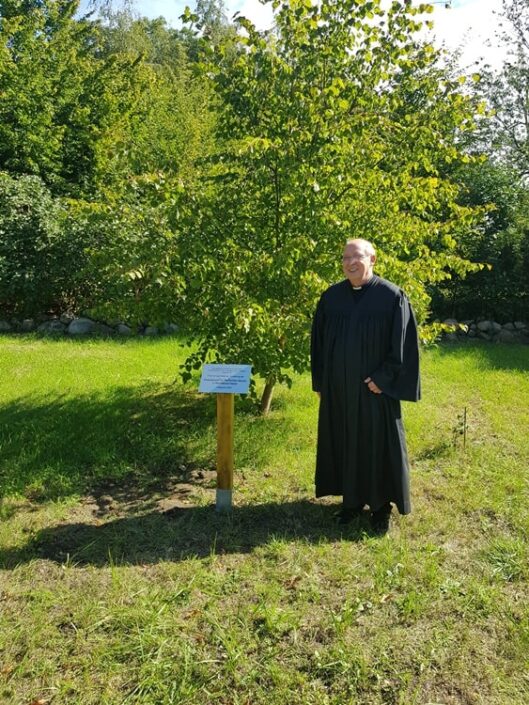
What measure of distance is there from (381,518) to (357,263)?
5.58ft

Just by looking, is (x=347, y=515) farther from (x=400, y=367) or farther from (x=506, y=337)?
(x=506, y=337)

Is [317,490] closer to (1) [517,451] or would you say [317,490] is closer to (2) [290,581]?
(2) [290,581]

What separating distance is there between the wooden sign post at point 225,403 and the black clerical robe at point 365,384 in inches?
20.4

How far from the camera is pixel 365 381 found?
135 inches

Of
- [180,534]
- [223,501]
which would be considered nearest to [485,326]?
[223,501]

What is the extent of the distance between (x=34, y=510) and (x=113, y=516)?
0.57 meters

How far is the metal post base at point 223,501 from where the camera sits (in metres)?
3.88

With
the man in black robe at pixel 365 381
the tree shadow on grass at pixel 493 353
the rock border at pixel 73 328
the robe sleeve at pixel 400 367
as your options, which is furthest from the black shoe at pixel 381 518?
the rock border at pixel 73 328

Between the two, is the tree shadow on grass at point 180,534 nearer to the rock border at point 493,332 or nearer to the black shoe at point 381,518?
the black shoe at point 381,518

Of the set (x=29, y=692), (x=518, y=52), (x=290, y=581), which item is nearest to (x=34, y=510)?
(x=29, y=692)

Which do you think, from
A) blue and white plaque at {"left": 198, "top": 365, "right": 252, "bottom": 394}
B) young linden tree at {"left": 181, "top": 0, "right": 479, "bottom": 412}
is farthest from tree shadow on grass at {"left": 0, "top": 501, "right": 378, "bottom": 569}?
young linden tree at {"left": 181, "top": 0, "right": 479, "bottom": 412}

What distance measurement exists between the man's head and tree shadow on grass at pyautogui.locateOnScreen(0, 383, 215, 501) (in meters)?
2.32

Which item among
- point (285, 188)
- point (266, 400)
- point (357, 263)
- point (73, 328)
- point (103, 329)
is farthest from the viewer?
point (103, 329)

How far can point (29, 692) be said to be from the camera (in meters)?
2.34
